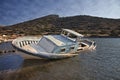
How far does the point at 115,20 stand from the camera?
161250mm

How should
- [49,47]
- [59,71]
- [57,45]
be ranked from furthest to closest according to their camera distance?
1. [49,47]
2. [57,45]
3. [59,71]

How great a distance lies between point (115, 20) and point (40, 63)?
144177 mm

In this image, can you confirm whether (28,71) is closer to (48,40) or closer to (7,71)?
(7,71)

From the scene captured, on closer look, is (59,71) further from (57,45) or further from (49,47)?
(49,47)

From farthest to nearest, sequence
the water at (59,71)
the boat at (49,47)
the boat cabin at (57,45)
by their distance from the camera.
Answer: the boat cabin at (57,45)
the boat at (49,47)
the water at (59,71)

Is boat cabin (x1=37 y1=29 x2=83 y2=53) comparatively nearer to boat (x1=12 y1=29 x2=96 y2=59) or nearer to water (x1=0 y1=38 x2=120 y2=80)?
boat (x1=12 y1=29 x2=96 y2=59)

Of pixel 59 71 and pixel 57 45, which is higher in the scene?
pixel 57 45

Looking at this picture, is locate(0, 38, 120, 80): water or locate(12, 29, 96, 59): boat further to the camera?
locate(12, 29, 96, 59): boat

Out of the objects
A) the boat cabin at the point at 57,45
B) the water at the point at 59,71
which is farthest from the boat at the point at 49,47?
the water at the point at 59,71

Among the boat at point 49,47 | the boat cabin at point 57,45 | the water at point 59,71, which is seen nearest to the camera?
the water at point 59,71

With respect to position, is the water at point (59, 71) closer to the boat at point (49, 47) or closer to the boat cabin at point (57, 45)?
the boat at point (49, 47)

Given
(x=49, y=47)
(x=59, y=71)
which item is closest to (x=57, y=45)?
(x=49, y=47)

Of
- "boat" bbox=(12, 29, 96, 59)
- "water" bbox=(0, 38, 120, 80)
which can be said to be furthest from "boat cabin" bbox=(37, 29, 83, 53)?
"water" bbox=(0, 38, 120, 80)

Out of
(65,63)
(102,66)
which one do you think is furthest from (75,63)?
(102,66)
